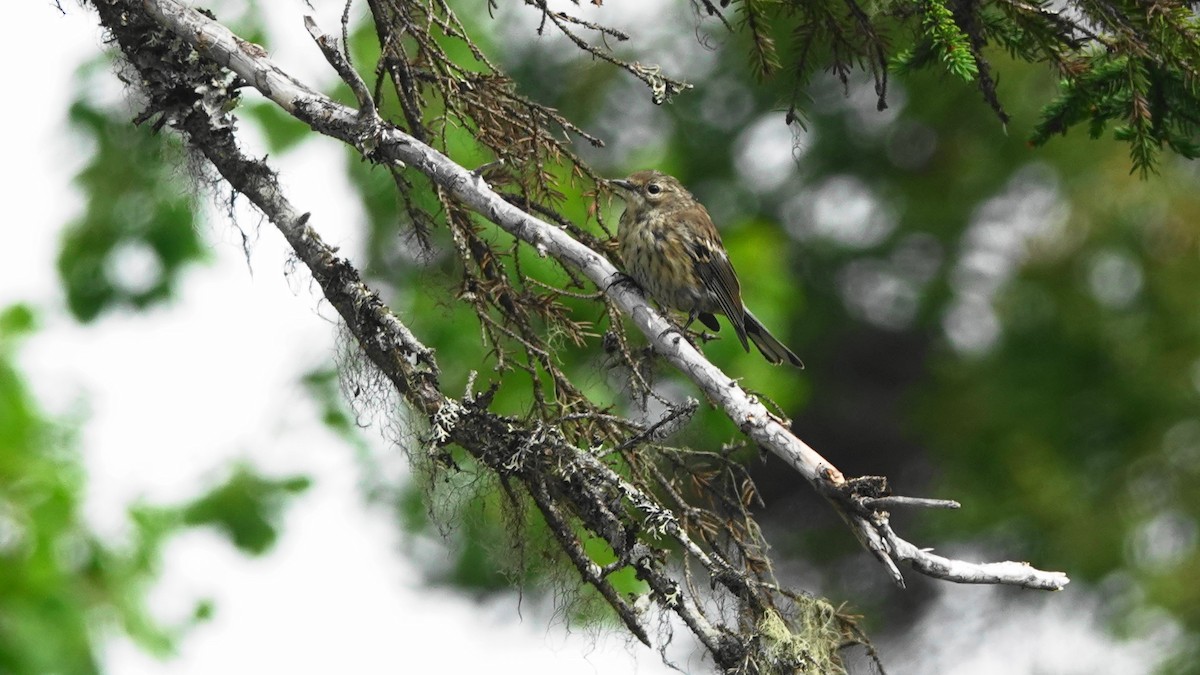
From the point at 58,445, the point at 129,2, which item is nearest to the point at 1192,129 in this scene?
the point at 129,2

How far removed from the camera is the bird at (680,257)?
586 cm

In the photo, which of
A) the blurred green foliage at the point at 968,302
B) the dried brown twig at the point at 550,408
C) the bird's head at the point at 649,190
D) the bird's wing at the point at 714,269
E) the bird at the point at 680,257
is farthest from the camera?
the blurred green foliage at the point at 968,302

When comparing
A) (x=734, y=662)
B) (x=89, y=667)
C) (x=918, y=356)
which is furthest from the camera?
(x=918, y=356)

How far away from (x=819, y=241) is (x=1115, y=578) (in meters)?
4.94

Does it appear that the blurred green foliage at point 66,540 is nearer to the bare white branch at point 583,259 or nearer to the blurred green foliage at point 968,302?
the blurred green foliage at point 968,302

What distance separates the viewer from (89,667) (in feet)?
29.8

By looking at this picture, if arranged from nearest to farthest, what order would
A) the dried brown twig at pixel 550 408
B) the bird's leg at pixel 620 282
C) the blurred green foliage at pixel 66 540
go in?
the dried brown twig at pixel 550 408 → the bird's leg at pixel 620 282 → the blurred green foliage at pixel 66 540

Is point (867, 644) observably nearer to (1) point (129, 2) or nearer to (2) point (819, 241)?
(1) point (129, 2)

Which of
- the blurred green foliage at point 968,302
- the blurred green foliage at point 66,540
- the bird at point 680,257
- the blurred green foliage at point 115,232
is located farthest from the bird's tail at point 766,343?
the blurred green foliage at point 968,302

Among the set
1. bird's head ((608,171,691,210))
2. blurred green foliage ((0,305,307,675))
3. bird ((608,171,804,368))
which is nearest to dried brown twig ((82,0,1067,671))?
bird ((608,171,804,368))

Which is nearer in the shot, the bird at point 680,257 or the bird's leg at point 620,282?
the bird's leg at point 620,282

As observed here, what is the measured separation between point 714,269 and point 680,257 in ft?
1.01

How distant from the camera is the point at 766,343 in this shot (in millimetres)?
6344

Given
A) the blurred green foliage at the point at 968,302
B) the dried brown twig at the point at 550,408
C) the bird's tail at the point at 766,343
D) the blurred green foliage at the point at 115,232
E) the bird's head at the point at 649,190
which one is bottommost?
→ the dried brown twig at the point at 550,408
